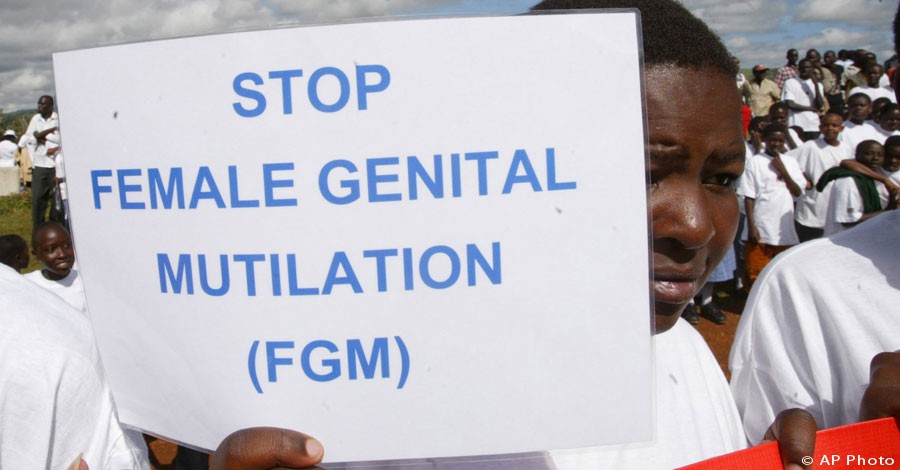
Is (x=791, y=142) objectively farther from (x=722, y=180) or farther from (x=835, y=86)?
(x=722, y=180)

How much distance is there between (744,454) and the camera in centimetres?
95

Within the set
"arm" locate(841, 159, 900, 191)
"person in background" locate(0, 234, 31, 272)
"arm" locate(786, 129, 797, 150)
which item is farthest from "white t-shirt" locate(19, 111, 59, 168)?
"arm" locate(841, 159, 900, 191)

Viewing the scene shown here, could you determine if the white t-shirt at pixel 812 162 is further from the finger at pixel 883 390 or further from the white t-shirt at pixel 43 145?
the white t-shirt at pixel 43 145

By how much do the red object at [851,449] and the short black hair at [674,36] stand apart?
56cm

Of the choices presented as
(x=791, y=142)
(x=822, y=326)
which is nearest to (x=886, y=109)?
(x=791, y=142)

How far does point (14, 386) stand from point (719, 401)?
1.21 meters

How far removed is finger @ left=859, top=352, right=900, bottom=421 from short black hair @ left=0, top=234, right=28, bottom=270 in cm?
459

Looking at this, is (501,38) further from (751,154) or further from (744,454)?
(751,154)

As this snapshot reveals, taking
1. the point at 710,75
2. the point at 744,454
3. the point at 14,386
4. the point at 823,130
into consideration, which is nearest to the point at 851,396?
the point at 744,454

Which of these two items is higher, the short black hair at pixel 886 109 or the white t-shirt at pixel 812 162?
the short black hair at pixel 886 109

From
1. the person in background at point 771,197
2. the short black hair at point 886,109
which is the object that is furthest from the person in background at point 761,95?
the person in background at point 771,197

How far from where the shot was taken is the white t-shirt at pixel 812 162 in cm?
578

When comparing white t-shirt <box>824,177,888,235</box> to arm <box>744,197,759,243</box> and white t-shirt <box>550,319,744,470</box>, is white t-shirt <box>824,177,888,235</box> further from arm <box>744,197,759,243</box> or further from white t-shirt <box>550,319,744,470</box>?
white t-shirt <box>550,319,744,470</box>

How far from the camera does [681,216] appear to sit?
0.98 metres
